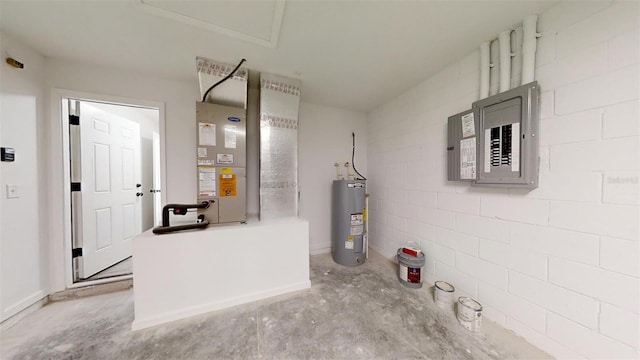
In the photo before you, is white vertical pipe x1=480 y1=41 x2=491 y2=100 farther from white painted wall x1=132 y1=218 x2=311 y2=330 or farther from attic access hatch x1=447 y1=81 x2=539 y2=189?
white painted wall x1=132 y1=218 x2=311 y2=330

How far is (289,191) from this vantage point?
6.93ft

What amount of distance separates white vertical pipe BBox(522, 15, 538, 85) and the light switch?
400 cm

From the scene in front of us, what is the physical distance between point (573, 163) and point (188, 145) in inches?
130

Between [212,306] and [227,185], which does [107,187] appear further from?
[212,306]

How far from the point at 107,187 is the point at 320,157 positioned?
8.96 ft

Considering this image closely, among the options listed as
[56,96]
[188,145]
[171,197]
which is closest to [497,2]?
[188,145]

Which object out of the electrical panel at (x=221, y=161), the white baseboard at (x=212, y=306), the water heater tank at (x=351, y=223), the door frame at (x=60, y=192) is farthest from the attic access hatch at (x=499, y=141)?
the door frame at (x=60, y=192)

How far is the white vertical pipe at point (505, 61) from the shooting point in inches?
56.6

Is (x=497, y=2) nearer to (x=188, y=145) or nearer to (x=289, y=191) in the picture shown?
(x=289, y=191)

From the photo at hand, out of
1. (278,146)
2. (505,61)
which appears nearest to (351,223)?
(278,146)

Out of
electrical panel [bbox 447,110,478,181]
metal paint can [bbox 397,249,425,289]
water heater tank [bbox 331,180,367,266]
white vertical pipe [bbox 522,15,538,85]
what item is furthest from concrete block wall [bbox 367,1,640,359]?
water heater tank [bbox 331,180,367,266]

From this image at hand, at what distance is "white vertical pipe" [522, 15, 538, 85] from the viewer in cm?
130

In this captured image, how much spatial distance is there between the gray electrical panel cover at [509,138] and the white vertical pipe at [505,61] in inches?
4.8

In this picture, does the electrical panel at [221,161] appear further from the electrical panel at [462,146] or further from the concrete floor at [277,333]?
the electrical panel at [462,146]
